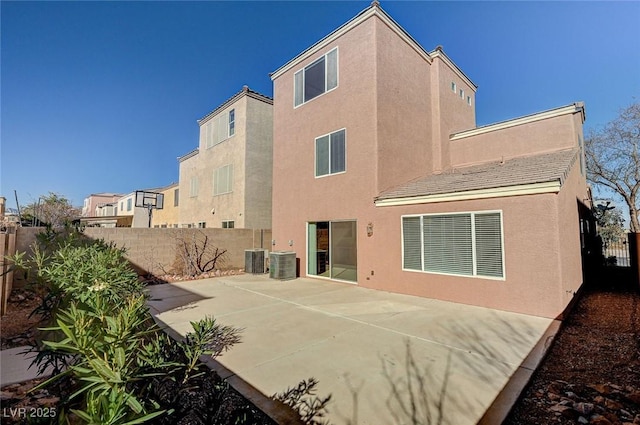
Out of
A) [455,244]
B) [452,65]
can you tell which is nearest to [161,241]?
[455,244]

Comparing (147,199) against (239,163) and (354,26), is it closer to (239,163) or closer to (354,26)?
(239,163)

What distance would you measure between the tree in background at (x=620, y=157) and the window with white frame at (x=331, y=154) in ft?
69.8

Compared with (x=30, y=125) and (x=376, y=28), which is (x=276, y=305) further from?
(x=30, y=125)

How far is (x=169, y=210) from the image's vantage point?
23.7m

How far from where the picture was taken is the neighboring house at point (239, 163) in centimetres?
1491

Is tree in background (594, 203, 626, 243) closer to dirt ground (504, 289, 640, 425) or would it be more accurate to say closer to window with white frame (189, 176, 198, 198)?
dirt ground (504, 289, 640, 425)

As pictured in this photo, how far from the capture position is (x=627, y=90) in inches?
704

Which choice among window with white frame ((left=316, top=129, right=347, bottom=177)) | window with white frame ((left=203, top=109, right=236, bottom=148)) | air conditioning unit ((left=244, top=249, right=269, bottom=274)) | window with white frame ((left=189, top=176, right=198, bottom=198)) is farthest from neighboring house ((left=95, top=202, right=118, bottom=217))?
window with white frame ((left=316, top=129, right=347, bottom=177))

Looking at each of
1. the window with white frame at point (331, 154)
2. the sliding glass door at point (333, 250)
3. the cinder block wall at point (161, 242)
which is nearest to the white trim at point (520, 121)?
the window with white frame at point (331, 154)

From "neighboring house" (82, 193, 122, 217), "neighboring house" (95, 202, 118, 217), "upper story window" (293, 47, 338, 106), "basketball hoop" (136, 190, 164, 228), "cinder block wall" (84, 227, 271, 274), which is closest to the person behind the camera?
"cinder block wall" (84, 227, 271, 274)

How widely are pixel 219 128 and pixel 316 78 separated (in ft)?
27.7

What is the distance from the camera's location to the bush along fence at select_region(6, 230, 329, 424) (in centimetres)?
176

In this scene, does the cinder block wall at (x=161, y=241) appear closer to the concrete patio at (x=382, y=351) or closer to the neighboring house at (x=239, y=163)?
the neighboring house at (x=239, y=163)

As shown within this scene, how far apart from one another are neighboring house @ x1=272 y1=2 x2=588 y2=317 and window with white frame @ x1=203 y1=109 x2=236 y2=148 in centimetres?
434
